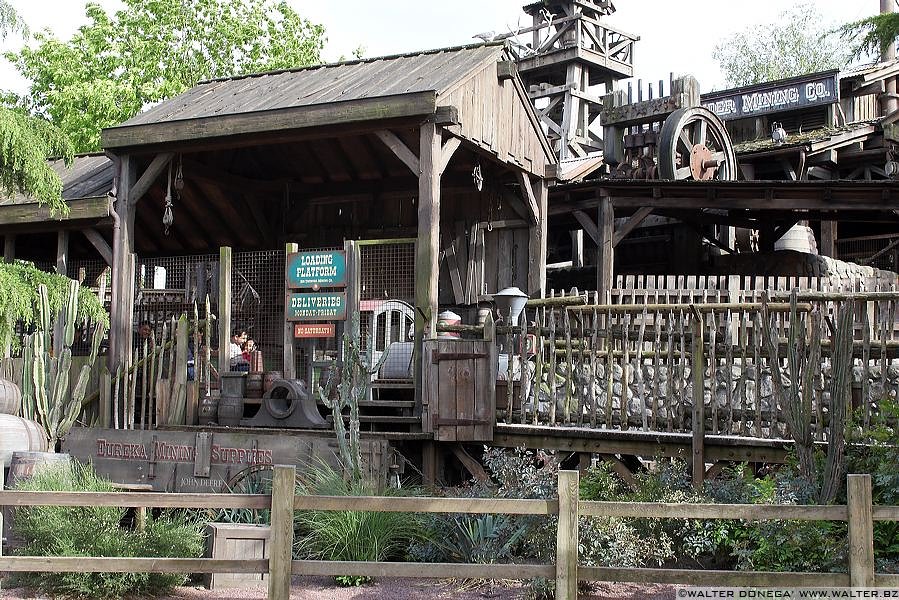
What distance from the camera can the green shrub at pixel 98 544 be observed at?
746cm

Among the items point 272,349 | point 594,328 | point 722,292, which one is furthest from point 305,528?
point 722,292

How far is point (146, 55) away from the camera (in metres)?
28.5

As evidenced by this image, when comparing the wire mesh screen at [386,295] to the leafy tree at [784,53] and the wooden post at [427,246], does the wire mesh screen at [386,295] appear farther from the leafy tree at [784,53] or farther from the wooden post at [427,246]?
the leafy tree at [784,53]

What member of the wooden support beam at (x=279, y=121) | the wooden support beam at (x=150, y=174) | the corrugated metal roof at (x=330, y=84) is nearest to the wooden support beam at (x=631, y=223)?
the corrugated metal roof at (x=330, y=84)

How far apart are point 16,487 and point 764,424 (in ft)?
23.4

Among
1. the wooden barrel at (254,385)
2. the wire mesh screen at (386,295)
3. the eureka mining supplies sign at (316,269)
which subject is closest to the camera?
the eureka mining supplies sign at (316,269)

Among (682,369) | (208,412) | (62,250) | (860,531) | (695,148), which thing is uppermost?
(695,148)

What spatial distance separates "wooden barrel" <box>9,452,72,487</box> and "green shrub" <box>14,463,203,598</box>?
164 centimetres

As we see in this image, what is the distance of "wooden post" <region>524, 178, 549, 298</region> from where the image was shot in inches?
619

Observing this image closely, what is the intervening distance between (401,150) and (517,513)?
266 inches

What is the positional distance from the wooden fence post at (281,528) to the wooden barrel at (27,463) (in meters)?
4.51

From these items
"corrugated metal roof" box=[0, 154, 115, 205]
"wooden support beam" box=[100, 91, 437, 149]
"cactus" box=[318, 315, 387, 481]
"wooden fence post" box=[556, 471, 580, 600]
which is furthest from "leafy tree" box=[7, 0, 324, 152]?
"wooden fence post" box=[556, 471, 580, 600]

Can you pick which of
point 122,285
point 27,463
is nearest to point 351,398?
point 27,463

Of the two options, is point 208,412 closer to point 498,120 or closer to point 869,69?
point 498,120
